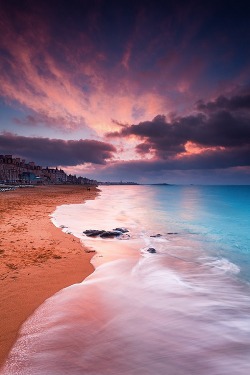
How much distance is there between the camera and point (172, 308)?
558 centimetres

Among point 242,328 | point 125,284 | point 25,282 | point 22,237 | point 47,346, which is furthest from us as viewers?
point 22,237

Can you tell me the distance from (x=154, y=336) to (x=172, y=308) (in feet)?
4.39

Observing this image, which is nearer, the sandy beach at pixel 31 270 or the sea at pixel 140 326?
the sea at pixel 140 326

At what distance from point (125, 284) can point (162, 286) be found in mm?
1196

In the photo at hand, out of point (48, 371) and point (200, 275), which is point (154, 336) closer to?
point (48, 371)

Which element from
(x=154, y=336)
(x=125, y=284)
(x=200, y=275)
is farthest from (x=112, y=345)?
(x=200, y=275)

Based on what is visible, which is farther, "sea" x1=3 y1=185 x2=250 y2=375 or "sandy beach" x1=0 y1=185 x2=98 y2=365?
"sandy beach" x1=0 y1=185 x2=98 y2=365

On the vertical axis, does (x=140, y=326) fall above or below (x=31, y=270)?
below

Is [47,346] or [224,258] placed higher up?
[47,346]

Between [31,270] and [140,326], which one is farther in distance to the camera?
[31,270]

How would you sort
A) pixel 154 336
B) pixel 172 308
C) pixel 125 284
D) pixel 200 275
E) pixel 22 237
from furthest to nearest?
1. pixel 22 237
2. pixel 200 275
3. pixel 125 284
4. pixel 172 308
5. pixel 154 336

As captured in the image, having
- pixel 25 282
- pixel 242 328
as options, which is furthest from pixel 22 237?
pixel 242 328

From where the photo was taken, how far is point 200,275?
8336mm

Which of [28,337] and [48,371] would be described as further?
[28,337]
